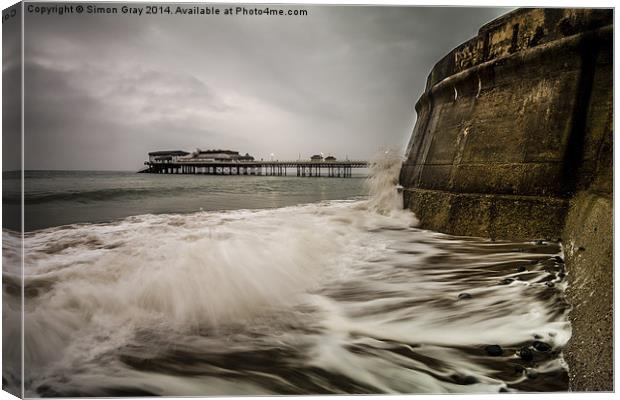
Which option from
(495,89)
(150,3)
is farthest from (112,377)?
(495,89)

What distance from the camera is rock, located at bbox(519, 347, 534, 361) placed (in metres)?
1.86

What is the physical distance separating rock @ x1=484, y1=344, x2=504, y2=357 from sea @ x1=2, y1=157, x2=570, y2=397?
1cm

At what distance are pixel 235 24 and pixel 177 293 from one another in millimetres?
1821

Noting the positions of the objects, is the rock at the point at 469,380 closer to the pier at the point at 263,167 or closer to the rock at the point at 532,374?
the rock at the point at 532,374

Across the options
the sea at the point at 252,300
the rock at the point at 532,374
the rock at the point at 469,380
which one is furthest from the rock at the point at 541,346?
the rock at the point at 469,380

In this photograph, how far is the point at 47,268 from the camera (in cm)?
214

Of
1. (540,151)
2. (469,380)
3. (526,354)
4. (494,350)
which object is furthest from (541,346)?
(540,151)

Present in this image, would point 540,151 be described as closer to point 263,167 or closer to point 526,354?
point 526,354

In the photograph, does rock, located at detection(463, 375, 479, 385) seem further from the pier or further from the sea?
the pier

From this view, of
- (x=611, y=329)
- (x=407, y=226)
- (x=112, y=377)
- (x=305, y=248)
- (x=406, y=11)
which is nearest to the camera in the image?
(x=611, y=329)

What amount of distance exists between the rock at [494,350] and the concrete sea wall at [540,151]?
1.01ft

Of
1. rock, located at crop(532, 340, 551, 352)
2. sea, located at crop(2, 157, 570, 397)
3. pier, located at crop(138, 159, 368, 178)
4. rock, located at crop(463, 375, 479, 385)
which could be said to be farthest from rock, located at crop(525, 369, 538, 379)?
pier, located at crop(138, 159, 368, 178)

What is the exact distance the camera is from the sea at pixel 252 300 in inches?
75.2

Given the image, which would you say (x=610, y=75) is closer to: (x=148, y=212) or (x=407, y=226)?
(x=407, y=226)
